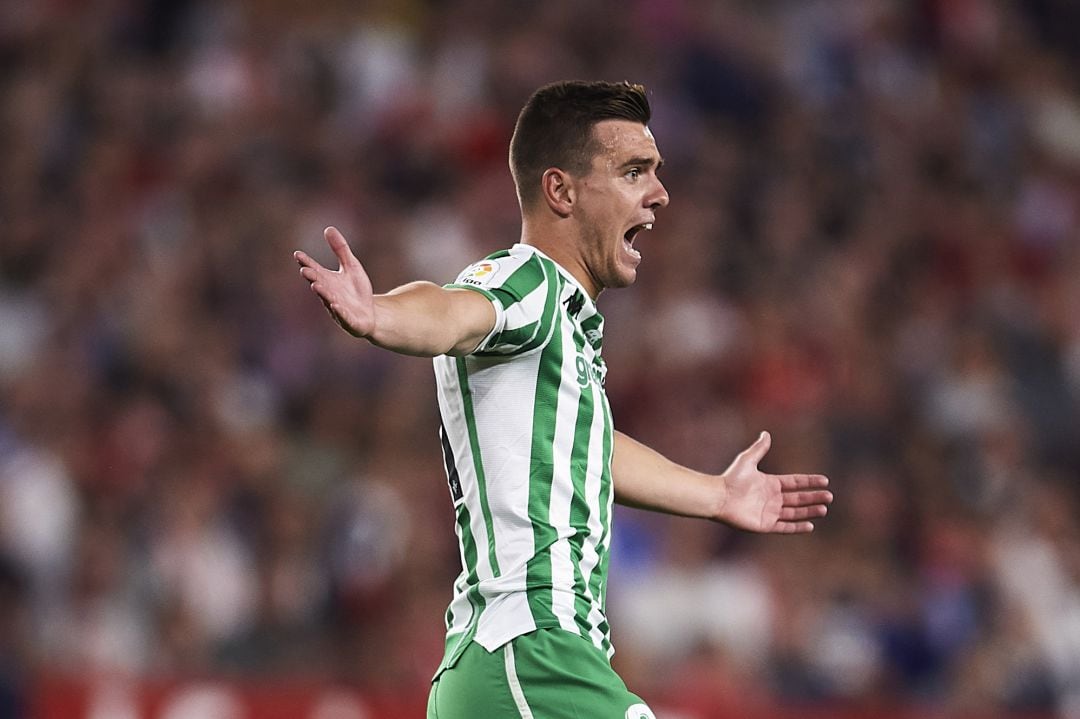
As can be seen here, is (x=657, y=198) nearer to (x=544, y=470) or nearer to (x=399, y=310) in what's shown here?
(x=544, y=470)

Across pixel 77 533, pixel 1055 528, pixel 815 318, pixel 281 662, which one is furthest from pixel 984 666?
pixel 77 533

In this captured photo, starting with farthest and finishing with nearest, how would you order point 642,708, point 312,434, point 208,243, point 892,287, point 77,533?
point 892,287 → point 208,243 → point 312,434 → point 77,533 → point 642,708

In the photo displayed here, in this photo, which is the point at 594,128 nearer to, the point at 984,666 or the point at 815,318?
the point at 984,666

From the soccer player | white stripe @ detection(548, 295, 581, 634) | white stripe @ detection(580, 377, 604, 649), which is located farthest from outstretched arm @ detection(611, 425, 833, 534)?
white stripe @ detection(548, 295, 581, 634)

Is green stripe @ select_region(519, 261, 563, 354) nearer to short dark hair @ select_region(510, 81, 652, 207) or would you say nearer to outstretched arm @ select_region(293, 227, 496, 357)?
outstretched arm @ select_region(293, 227, 496, 357)

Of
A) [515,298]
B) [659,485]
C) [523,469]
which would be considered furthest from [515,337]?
[659,485]

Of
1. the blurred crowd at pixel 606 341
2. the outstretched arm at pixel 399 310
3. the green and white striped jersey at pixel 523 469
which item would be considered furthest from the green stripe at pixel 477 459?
the blurred crowd at pixel 606 341

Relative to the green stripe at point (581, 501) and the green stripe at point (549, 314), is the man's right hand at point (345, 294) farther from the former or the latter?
the green stripe at point (581, 501)

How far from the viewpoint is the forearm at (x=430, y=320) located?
3.42m

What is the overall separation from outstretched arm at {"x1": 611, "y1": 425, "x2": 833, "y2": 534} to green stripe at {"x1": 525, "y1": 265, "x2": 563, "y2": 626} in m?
0.61

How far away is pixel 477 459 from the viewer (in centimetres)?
386

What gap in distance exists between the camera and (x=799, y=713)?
25.7 ft

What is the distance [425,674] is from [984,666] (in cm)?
278

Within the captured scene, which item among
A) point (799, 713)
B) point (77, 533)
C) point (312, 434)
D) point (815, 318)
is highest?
point (815, 318)
